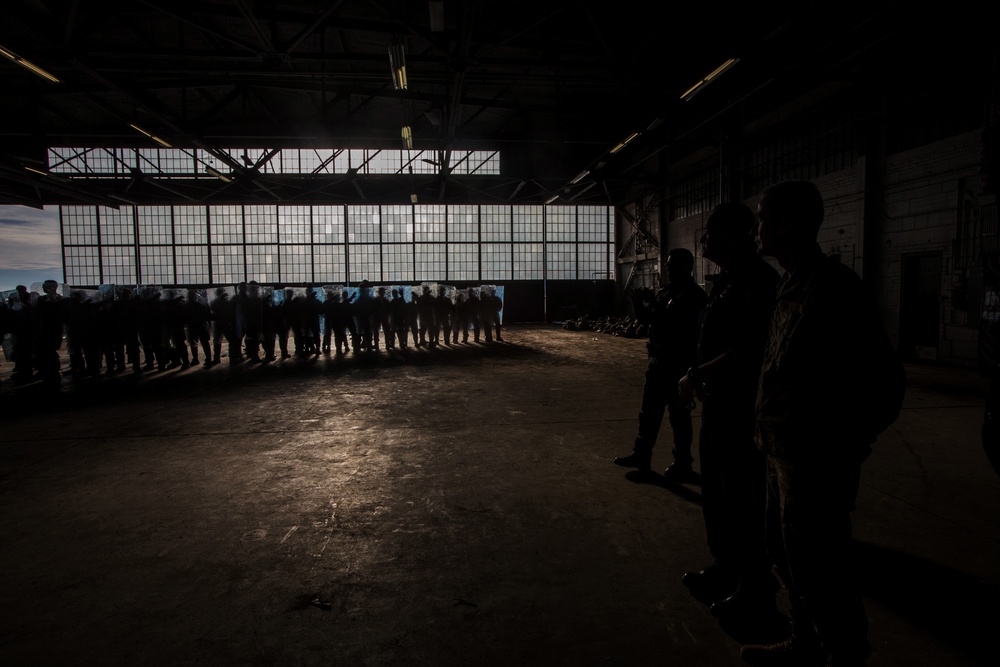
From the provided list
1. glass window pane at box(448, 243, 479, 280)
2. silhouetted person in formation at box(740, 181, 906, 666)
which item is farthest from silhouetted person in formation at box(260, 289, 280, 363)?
silhouetted person in formation at box(740, 181, 906, 666)

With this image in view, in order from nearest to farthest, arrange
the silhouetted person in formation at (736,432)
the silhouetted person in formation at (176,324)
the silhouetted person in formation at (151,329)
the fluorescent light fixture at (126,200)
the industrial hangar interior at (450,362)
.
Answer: the silhouetted person in formation at (736,432)
the industrial hangar interior at (450,362)
the silhouetted person in formation at (151,329)
the silhouetted person in formation at (176,324)
the fluorescent light fixture at (126,200)

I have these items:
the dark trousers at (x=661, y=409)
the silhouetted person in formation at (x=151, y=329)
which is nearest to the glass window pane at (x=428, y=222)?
the silhouetted person in formation at (x=151, y=329)

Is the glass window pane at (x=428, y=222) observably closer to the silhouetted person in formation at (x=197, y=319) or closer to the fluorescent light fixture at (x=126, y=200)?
the fluorescent light fixture at (x=126, y=200)

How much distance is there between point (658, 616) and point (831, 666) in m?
0.74

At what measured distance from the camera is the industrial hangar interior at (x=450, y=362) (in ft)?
7.69

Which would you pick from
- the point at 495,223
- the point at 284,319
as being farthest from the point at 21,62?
the point at 495,223

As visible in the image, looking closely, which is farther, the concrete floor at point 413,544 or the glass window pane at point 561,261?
the glass window pane at point 561,261

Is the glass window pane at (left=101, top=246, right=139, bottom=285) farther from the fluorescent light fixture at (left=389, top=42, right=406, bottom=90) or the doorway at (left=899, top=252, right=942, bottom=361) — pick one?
the doorway at (left=899, top=252, right=942, bottom=361)

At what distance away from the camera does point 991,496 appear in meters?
3.55

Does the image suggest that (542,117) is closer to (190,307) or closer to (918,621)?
(190,307)

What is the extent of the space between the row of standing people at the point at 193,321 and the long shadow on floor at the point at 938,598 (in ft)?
41.6

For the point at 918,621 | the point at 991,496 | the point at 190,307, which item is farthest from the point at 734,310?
the point at 190,307

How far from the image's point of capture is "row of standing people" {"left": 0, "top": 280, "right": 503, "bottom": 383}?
9.80 m

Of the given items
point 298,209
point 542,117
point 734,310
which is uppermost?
point 542,117
